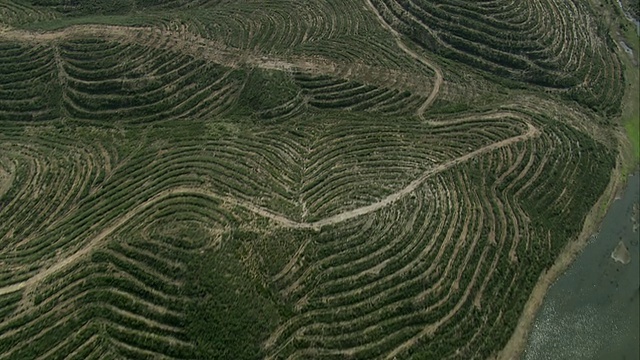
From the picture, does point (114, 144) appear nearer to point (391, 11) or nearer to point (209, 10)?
point (209, 10)

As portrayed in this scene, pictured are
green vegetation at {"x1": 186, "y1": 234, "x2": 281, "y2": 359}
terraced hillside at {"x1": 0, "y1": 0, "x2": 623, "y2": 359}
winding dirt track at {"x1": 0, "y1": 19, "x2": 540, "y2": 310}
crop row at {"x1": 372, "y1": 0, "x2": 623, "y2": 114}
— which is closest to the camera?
green vegetation at {"x1": 186, "y1": 234, "x2": 281, "y2": 359}

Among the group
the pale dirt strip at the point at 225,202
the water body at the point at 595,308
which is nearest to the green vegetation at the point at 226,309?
the pale dirt strip at the point at 225,202

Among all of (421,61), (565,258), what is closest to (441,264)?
(565,258)

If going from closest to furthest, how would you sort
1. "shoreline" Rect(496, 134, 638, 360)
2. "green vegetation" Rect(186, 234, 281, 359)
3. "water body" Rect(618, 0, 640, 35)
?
"green vegetation" Rect(186, 234, 281, 359) → "shoreline" Rect(496, 134, 638, 360) → "water body" Rect(618, 0, 640, 35)

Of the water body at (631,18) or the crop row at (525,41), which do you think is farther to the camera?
the water body at (631,18)

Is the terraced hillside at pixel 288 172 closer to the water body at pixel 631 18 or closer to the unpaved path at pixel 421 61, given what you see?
the unpaved path at pixel 421 61

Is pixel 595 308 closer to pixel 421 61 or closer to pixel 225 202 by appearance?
pixel 421 61

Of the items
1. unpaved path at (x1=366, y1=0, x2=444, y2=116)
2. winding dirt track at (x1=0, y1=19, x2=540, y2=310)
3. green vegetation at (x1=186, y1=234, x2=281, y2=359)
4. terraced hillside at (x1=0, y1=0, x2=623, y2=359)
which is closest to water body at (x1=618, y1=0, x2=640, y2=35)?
terraced hillside at (x1=0, y1=0, x2=623, y2=359)

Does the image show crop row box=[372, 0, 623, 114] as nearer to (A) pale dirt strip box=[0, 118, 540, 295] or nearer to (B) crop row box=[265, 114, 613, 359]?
(B) crop row box=[265, 114, 613, 359]
